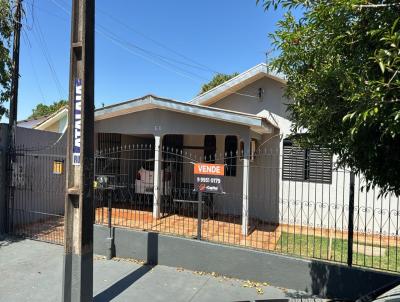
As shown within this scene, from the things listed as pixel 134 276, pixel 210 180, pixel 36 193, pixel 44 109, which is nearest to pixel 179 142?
pixel 36 193

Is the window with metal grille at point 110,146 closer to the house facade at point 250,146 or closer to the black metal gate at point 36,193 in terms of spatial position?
the house facade at point 250,146

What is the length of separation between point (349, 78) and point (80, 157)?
3209 millimetres

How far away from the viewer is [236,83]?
1072 centimetres

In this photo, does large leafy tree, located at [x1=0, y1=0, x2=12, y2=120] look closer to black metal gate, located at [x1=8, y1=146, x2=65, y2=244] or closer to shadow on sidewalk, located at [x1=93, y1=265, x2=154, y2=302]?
black metal gate, located at [x1=8, y1=146, x2=65, y2=244]

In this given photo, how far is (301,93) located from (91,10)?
280cm

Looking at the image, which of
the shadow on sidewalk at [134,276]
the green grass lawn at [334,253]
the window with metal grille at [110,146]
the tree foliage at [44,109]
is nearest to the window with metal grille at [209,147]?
the window with metal grille at [110,146]

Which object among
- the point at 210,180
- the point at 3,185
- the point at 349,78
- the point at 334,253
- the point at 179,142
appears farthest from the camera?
the point at 179,142

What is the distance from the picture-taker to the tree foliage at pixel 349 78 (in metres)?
2.08

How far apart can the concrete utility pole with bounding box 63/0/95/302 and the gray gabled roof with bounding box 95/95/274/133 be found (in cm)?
469

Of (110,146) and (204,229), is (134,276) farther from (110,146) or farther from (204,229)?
(110,146)

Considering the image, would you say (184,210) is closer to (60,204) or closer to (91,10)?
(60,204)

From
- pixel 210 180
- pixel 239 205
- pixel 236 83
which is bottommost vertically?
pixel 239 205

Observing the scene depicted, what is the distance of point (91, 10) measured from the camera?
4473mm

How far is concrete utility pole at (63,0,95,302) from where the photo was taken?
4.43 meters
